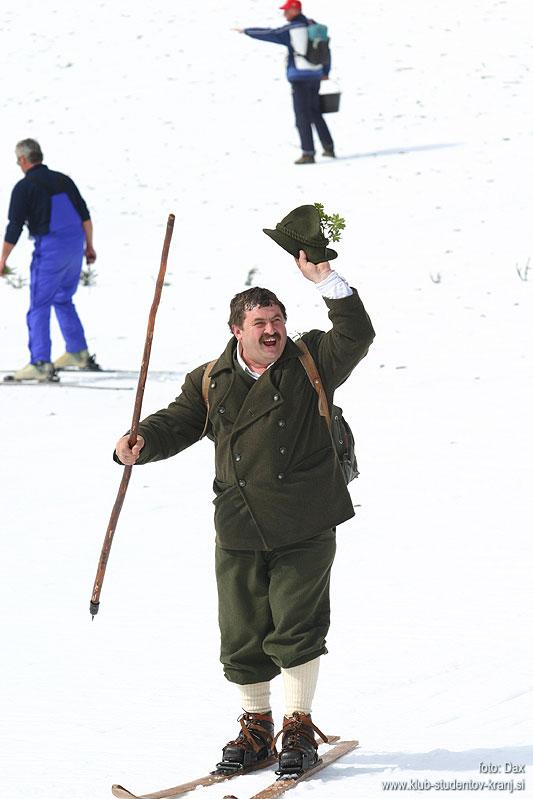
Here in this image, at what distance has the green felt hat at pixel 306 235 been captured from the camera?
4031 millimetres

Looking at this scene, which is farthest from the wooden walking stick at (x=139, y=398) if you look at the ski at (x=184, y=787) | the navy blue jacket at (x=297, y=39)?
the navy blue jacket at (x=297, y=39)

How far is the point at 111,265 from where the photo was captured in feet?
46.9

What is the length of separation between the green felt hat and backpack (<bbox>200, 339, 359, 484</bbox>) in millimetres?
276

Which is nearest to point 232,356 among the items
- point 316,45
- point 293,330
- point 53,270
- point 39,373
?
point 293,330

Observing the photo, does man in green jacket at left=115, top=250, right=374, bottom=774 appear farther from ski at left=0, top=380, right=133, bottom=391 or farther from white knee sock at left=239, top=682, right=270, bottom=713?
ski at left=0, top=380, right=133, bottom=391

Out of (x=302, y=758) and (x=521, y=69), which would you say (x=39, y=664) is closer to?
(x=302, y=758)

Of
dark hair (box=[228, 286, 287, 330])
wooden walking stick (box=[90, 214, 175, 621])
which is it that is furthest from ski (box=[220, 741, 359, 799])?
dark hair (box=[228, 286, 287, 330])

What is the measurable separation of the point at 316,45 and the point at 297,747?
1316 centimetres

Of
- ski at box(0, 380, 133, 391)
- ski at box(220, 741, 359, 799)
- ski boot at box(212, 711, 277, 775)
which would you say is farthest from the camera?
ski at box(0, 380, 133, 391)

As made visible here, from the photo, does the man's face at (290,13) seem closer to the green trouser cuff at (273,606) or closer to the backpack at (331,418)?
the backpack at (331,418)

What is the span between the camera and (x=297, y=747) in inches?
159

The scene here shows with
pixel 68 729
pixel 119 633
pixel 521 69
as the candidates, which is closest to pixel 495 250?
pixel 521 69

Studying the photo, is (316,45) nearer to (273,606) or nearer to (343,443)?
(343,443)

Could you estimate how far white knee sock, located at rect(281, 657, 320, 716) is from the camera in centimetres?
408
